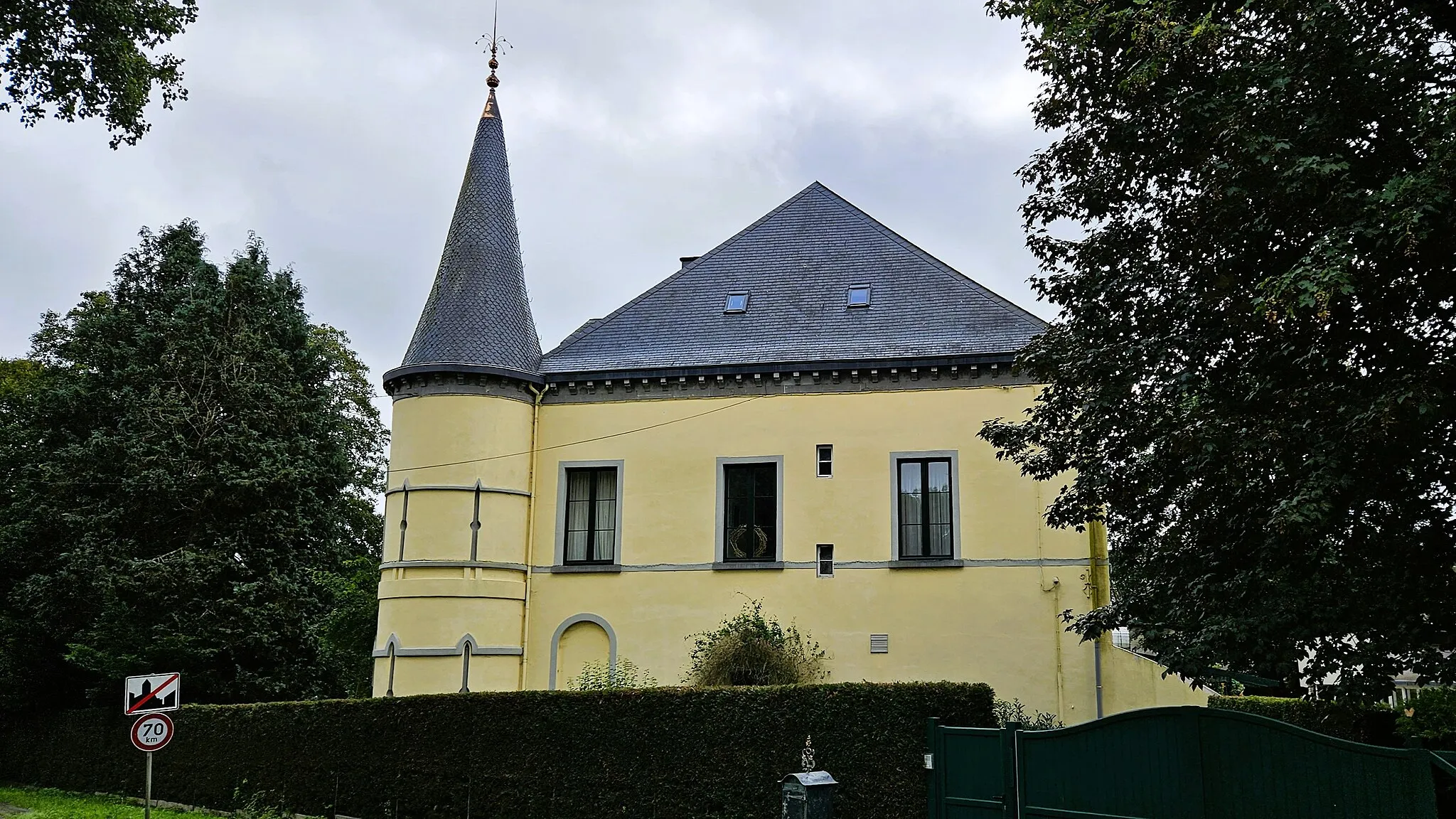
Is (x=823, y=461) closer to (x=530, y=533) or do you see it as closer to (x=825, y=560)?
(x=825, y=560)

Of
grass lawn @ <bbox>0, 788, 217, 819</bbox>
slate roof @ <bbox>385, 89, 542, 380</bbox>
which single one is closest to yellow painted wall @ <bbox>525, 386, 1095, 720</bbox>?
slate roof @ <bbox>385, 89, 542, 380</bbox>

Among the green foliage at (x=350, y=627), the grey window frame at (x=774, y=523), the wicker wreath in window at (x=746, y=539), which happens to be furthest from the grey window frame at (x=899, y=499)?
the green foliage at (x=350, y=627)

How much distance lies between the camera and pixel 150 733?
14.0 metres

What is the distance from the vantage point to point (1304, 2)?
891 centimetres

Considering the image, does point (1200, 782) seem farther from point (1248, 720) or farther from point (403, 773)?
point (403, 773)

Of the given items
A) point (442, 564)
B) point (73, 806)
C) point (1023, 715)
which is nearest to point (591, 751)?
point (442, 564)

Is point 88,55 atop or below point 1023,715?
atop

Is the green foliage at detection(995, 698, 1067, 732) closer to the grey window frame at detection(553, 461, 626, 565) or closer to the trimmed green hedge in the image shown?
the trimmed green hedge

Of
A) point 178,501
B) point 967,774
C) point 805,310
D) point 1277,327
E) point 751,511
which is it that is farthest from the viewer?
point 178,501

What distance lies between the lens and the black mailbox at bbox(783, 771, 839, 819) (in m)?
11.1

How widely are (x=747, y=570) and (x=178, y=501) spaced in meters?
15.2

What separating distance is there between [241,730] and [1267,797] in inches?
610

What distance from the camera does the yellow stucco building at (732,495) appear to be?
18.0m

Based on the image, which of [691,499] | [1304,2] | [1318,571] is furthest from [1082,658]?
[1304,2]
